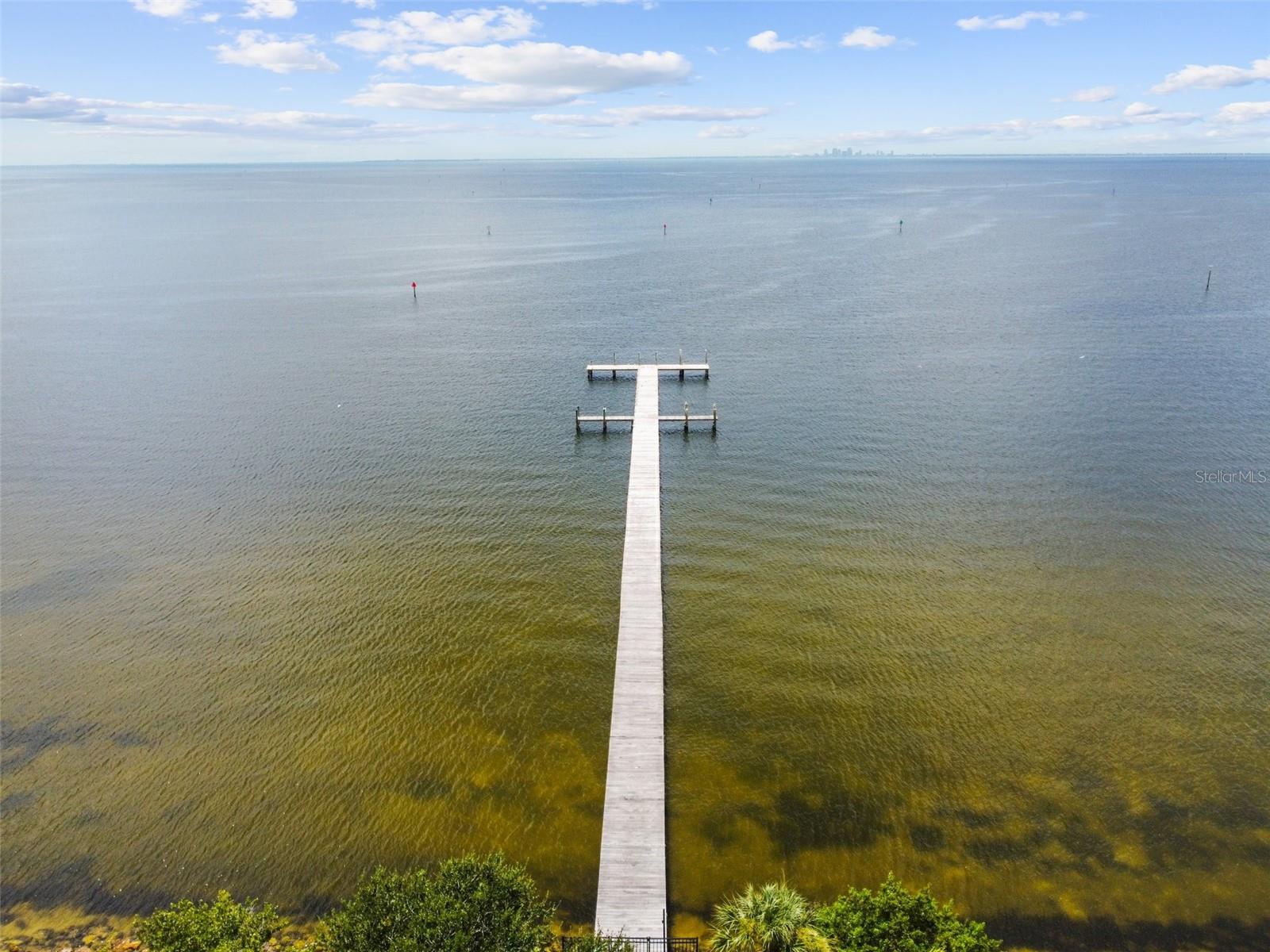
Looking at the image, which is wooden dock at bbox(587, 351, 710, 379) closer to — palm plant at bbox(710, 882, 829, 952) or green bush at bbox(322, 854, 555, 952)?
palm plant at bbox(710, 882, 829, 952)

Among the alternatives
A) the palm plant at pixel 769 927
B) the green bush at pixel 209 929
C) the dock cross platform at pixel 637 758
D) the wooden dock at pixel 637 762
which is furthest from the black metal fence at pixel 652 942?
the green bush at pixel 209 929

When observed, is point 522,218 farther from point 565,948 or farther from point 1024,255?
point 565,948

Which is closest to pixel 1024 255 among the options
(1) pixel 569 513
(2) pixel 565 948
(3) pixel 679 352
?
(3) pixel 679 352

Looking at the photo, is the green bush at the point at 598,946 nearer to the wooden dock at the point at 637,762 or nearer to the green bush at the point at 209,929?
the wooden dock at the point at 637,762

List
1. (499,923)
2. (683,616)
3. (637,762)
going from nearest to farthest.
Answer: (499,923), (637,762), (683,616)

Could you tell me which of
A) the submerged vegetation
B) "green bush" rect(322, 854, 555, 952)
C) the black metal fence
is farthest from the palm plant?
"green bush" rect(322, 854, 555, 952)

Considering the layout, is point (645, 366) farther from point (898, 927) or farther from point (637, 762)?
point (898, 927)

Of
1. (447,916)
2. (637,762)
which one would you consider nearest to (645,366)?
(637,762)
